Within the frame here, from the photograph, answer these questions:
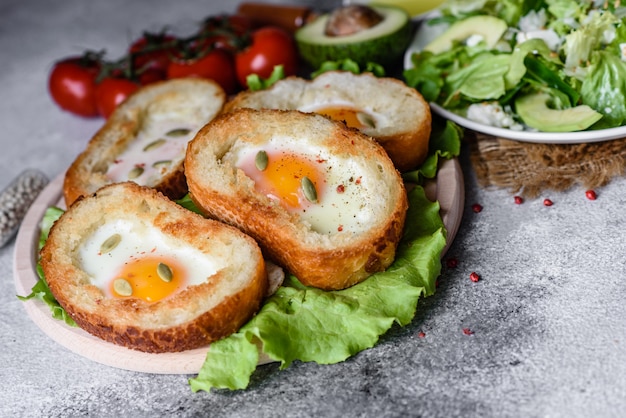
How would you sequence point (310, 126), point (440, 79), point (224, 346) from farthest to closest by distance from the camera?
point (440, 79) < point (310, 126) < point (224, 346)

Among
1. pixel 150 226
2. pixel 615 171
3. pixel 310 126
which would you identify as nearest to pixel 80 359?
pixel 150 226

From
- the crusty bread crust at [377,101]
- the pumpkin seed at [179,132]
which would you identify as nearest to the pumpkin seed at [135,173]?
the pumpkin seed at [179,132]

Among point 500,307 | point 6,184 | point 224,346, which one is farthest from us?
point 6,184

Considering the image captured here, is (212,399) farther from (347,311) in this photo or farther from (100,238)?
(100,238)

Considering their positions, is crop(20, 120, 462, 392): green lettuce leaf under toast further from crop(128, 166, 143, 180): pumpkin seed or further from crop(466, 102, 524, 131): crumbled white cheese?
crop(466, 102, 524, 131): crumbled white cheese

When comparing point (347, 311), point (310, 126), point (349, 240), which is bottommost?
point (347, 311)

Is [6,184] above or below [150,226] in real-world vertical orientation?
below

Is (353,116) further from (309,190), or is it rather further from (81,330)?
(81,330)
